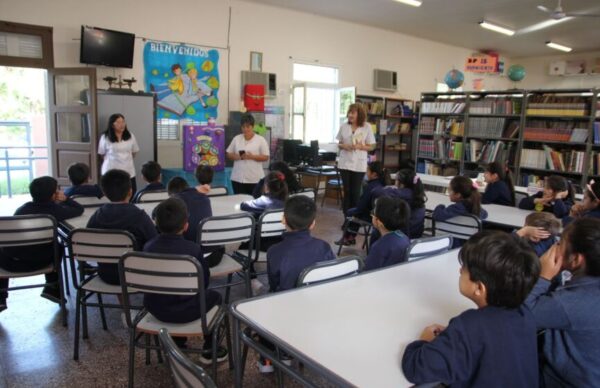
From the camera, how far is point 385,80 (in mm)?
9336

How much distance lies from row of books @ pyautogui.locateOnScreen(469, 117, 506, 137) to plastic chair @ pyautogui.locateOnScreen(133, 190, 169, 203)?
5.56m

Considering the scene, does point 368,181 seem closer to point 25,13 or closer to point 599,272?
point 599,272

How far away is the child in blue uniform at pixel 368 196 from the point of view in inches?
168

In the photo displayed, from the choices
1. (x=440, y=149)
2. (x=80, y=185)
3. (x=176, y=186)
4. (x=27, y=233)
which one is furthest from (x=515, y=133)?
(x=27, y=233)

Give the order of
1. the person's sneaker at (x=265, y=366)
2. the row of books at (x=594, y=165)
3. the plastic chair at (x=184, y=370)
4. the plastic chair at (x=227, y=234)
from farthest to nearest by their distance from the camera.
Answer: the row of books at (x=594, y=165) → the plastic chair at (x=227, y=234) → the person's sneaker at (x=265, y=366) → the plastic chair at (x=184, y=370)

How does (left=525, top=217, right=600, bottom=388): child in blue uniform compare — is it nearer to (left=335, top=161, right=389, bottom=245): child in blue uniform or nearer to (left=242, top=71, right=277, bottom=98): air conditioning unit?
(left=335, top=161, right=389, bottom=245): child in blue uniform

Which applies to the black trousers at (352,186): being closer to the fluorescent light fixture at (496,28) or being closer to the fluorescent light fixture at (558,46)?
the fluorescent light fixture at (496,28)

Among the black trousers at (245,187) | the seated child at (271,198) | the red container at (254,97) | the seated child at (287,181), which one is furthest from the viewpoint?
the red container at (254,97)

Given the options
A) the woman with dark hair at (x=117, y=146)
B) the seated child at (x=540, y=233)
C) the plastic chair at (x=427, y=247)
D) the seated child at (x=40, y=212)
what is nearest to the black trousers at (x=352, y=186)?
the woman with dark hair at (x=117, y=146)

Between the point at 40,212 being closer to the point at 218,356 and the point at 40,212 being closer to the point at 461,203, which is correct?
the point at 218,356

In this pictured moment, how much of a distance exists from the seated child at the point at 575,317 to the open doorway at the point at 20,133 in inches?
297

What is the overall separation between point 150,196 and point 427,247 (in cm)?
232

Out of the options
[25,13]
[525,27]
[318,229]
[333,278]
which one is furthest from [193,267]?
[525,27]

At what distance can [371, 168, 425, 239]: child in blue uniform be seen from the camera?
12.1 ft
